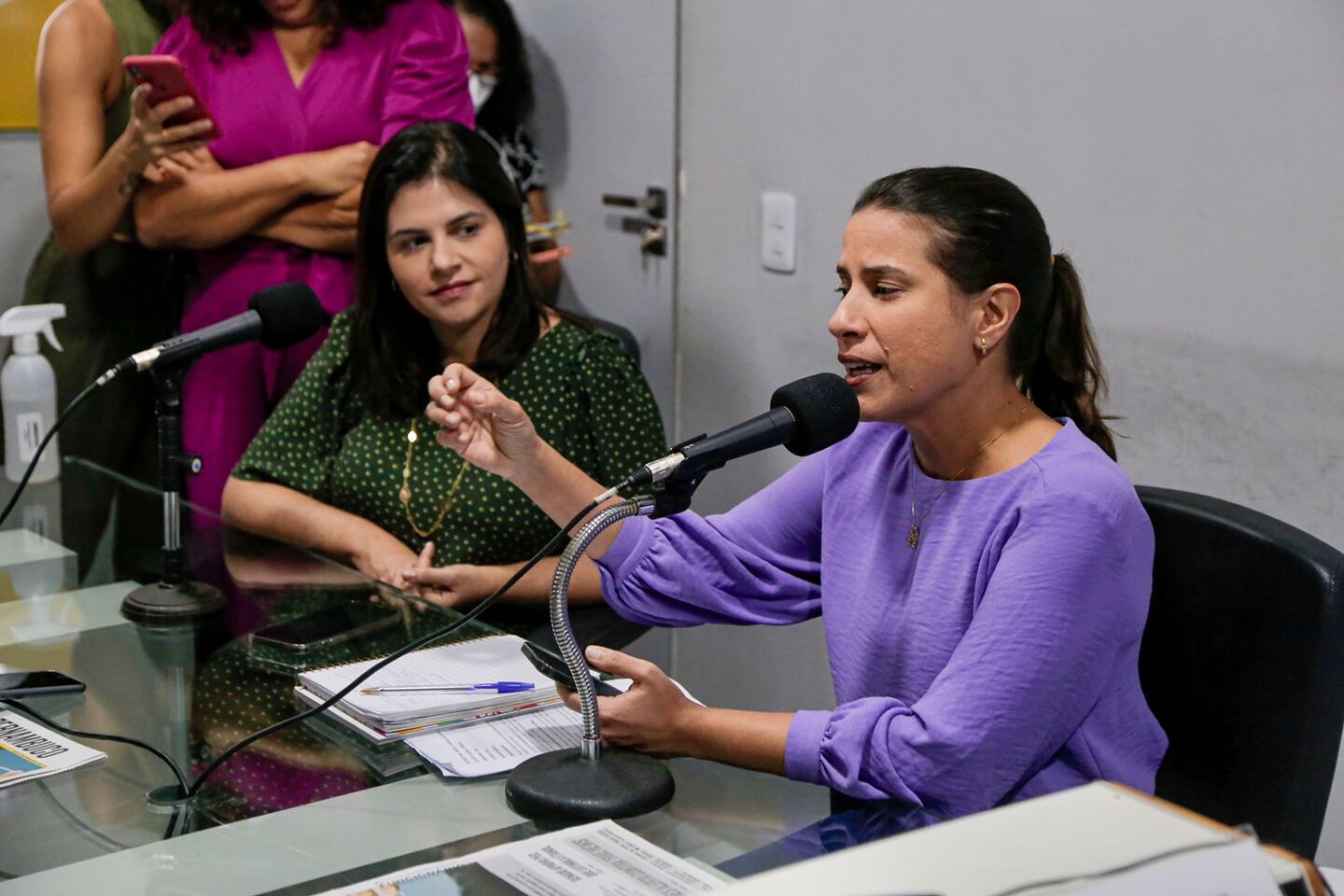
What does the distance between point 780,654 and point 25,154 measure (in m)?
1.83

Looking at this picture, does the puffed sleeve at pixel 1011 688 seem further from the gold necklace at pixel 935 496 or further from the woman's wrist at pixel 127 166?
the woman's wrist at pixel 127 166

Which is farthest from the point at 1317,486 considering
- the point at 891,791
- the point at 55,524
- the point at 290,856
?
the point at 55,524

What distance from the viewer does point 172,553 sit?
1840 mm

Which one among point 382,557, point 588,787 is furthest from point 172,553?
point 588,787

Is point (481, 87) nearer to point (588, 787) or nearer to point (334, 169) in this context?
point (334, 169)

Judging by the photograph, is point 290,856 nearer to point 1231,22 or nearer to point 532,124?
point 1231,22

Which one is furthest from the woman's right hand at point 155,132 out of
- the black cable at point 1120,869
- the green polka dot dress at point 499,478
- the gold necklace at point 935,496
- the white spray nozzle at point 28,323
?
the black cable at point 1120,869

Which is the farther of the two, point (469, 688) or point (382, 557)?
point (382, 557)

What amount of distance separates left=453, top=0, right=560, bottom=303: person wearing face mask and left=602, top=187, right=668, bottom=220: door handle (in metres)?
0.22

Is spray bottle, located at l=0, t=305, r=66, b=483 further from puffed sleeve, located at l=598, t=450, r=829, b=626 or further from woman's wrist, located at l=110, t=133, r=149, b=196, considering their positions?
puffed sleeve, located at l=598, t=450, r=829, b=626

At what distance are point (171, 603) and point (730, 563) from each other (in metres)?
0.70

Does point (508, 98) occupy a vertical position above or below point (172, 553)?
above

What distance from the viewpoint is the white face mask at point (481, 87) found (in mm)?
3131

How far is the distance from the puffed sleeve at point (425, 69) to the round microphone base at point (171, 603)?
1.07 meters
